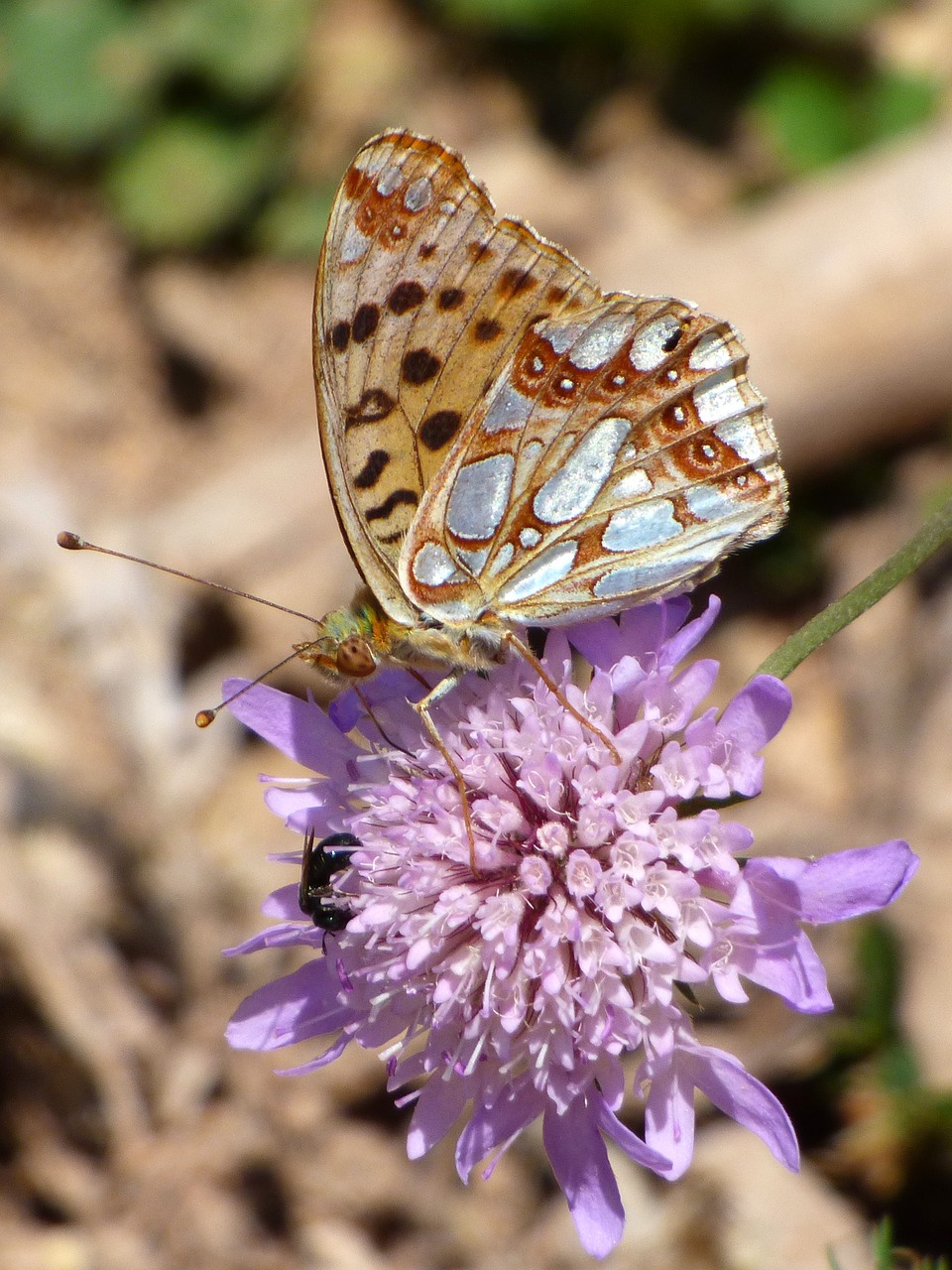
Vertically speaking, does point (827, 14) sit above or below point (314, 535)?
above

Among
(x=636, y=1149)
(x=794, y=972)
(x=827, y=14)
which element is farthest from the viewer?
(x=827, y=14)

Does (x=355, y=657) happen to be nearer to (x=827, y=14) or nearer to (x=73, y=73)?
(x=827, y=14)

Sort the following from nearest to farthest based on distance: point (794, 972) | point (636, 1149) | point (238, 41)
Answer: point (636, 1149) < point (794, 972) < point (238, 41)

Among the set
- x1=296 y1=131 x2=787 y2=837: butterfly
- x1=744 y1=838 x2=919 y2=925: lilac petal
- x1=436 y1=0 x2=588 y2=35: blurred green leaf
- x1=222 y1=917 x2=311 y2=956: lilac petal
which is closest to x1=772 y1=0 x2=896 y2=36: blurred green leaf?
x1=436 y1=0 x2=588 y2=35: blurred green leaf

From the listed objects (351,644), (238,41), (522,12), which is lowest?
(351,644)

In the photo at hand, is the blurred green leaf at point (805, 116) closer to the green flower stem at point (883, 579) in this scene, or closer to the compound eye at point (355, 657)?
the green flower stem at point (883, 579)

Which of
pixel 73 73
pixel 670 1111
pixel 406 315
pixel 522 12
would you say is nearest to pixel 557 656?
pixel 406 315

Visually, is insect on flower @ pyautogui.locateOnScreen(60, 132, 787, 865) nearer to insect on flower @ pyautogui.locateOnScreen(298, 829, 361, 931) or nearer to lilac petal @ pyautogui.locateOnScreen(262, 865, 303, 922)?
insect on flower @ pyautogui.locateOnScreen(298, 829, 361, 931)

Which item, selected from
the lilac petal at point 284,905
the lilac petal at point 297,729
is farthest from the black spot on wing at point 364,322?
the lilac petal at point 284,905
